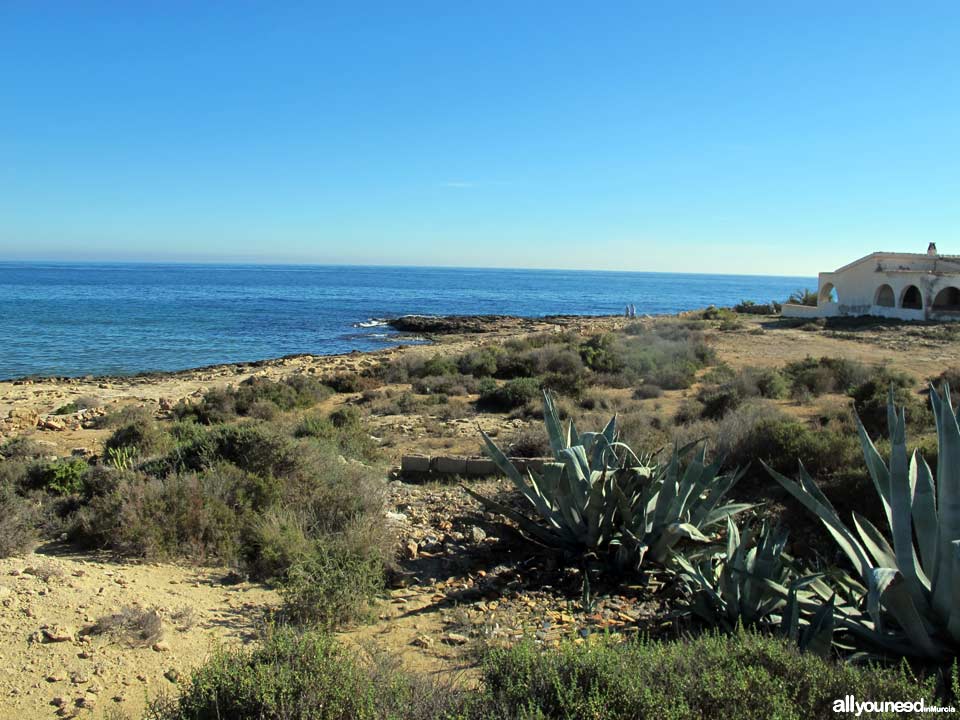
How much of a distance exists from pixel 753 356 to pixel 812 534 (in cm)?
1623

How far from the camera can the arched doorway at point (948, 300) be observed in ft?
101

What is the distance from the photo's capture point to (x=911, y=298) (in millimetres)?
33812

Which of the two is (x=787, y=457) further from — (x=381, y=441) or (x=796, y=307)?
(x=796, y=307)

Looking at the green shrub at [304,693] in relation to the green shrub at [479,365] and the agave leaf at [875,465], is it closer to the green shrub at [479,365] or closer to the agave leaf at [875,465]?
the agave leaf at [875,465]

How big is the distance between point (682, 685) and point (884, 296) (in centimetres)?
3807

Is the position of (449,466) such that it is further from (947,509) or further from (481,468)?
(947,509)

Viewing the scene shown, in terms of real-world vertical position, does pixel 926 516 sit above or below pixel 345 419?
above

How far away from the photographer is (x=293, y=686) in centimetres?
280

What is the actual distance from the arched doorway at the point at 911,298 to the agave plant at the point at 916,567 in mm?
34103

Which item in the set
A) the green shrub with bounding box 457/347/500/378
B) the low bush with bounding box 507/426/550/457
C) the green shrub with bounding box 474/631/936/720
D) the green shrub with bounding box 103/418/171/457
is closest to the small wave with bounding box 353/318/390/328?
the green shrub with bounding box 457/347/500/378

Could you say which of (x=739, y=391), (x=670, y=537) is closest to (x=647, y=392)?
(x=739, y=391)

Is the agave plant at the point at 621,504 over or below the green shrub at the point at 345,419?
over

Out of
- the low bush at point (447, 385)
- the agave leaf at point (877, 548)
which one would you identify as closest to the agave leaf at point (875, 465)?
the agave leaf at point (877, 548)

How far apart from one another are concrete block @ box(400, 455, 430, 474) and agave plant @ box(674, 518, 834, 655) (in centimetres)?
459
